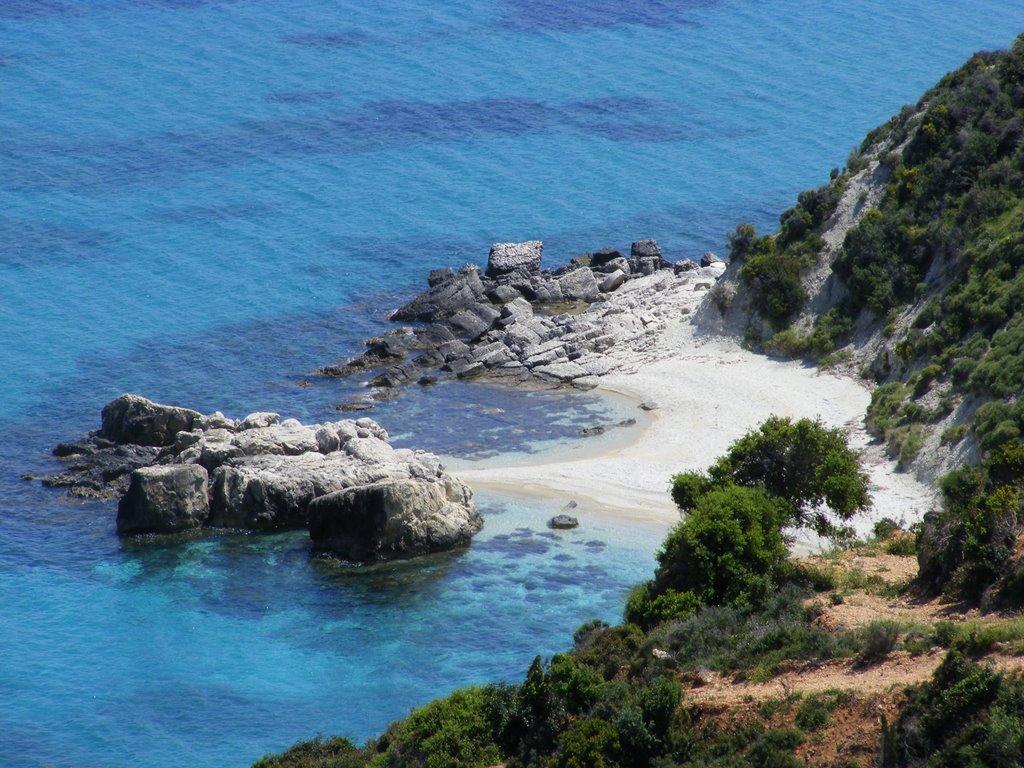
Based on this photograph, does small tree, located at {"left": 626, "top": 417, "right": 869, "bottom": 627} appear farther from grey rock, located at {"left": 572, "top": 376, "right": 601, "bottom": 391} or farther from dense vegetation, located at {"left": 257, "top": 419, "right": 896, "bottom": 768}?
grey rock, located at {"left": 572, "top": 376, "right": 601, "bottom": 391}

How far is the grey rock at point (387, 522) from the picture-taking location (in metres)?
61.2

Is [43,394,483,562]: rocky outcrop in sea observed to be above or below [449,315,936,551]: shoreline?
below

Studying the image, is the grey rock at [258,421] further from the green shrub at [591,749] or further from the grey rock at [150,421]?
the green shrub at [591,749]

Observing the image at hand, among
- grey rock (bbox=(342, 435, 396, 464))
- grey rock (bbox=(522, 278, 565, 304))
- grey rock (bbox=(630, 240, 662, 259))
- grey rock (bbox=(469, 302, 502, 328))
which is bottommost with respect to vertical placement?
grey rock (bbox=(342, 435, 396, 464))

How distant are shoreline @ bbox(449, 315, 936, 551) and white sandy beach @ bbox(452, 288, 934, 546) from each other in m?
0.05

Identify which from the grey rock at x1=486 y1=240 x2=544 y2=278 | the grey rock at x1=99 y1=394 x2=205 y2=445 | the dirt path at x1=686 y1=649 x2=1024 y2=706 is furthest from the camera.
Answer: the grey rock at x1=486 y1=240 x2=544 y2=278

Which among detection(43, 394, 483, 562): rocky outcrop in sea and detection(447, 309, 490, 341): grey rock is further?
detection(447, 309, 490, 341): grey rock

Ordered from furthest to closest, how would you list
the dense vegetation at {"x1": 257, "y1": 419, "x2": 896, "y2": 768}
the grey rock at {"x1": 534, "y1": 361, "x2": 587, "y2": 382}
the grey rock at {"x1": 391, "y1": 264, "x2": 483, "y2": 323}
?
the grey rock at {"x1": 391, "y1": 264, "x2": 483, "y2": 323}, the grey rock at {"x1": 534, "y1": 361, "x2": 587, "y2": 382}, the dense vegetation at {"x1": 257, "y1": 419, "x2": 896, "y2": 768}

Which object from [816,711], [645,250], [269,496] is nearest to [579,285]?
[645,250]

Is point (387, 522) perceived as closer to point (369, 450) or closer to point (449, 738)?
point (369, 450)

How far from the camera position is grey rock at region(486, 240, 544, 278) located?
90.8 m

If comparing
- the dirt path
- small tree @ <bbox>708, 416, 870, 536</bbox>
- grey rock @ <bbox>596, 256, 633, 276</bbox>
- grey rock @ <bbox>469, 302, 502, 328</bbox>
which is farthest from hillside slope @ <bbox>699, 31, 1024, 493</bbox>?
the dirt path

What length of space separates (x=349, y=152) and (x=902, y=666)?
89.1 m

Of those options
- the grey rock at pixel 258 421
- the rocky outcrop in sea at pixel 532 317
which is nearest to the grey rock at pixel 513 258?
the rocky outcrop in sea at pixel 532 317
